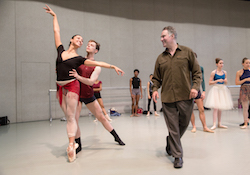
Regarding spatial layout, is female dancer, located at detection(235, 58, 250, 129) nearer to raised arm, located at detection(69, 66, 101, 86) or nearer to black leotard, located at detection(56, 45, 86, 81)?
raised arm, located at detection(69, 66, 101, 86)

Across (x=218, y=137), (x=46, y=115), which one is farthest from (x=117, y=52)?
(x=218, y=137)

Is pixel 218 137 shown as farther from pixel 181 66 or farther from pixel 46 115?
pixel 46 115

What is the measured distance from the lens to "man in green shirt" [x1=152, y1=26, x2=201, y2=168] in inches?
Answer: 90.9

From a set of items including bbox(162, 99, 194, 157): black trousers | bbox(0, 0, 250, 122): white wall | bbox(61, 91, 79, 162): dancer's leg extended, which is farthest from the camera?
bbox(0, 0, 250, 122): white wall

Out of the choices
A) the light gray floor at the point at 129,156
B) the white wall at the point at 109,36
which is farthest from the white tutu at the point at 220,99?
the white wall at the point at 109,36

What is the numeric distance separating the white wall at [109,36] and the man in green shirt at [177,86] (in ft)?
17.8

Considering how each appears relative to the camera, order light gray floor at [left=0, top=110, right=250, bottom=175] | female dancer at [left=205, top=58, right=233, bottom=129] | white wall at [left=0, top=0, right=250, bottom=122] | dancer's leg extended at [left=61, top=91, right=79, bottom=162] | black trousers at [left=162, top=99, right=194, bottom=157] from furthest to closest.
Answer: white wall at [left=0, top=0, right=250, bottom=122], female dancer at [left=205, top=58, right=233, bottom=129], dancer's leg extended at [left=61, top=91, right=79, bottom=162], black trousers at [left=162, top=99, right=194, bottom=157], light gray floor at [left=0, top=110, right=250, bottom=175]

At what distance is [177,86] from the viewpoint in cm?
233

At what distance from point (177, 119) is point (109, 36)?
6.21 meters

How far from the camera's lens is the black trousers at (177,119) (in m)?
2.30

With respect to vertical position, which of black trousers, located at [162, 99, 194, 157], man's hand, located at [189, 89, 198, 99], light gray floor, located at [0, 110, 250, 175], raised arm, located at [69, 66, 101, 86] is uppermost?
raised arm, located at [69, 66, 101, 86]

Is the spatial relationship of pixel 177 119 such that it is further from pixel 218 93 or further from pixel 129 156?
pixel 218 93

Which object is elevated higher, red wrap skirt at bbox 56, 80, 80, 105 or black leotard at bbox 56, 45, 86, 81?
black leotard at bbox 56, 45, 86, 81

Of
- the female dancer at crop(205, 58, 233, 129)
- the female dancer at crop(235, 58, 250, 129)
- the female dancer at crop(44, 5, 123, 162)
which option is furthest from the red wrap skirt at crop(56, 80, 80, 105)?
the female dancer at crop(235, 58, 250, 129)
